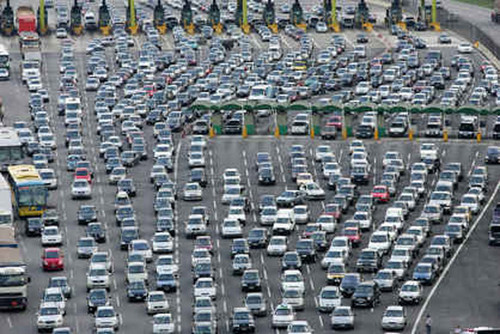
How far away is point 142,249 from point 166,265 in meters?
3.94

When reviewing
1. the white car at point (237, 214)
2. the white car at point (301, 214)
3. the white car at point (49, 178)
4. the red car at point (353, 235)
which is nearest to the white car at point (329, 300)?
the red car at point (353, 235)

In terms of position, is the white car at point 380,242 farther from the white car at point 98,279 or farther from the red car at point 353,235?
the white car at point 98,279

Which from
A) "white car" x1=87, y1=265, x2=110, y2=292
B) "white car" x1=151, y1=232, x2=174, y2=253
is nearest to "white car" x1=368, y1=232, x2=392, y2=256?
"white car" x1=151, y1=232, x2=174, y2=253

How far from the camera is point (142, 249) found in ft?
392

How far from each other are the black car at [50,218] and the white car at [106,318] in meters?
22.3

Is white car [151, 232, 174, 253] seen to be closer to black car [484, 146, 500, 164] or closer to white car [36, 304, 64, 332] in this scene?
white car [36, 304, 64, 332]

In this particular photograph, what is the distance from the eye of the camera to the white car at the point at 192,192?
13425cm

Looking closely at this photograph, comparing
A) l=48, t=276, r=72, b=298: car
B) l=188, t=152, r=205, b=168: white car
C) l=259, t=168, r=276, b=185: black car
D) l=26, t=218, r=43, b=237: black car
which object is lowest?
l=188, t=152, r=205, b=168: white car

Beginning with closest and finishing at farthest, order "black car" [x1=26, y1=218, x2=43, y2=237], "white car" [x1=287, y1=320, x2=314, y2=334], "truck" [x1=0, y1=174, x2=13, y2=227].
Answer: "white car" [x1=287, y1=320, x2=314, y2=334]
"truck" [x1=0, y1=174, x2=13, y2=227]
"black car" [x1=26, y1=218, x2=43, y2=237]

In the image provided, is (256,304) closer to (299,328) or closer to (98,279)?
(299,328)

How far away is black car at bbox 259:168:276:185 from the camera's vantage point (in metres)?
138

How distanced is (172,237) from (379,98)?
1928 inches

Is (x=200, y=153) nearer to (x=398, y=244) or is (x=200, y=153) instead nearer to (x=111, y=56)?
(x=398, y=244)

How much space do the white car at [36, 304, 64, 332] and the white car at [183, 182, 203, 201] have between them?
95.0 feet
